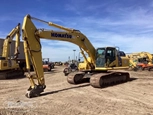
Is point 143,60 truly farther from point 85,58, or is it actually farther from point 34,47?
point 34,47

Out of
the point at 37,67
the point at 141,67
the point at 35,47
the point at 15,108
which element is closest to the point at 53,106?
the point at 15,108

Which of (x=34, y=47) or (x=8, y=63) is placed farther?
(x=8, y=63)

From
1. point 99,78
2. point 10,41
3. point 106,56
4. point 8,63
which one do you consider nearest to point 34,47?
point 99,78

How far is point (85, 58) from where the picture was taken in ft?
50.2

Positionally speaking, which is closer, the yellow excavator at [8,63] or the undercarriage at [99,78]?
the undercarriage at [99,78]

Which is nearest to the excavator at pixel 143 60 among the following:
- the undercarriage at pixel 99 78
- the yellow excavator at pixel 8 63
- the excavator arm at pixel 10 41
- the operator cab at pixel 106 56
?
the undercarriage at pixel 99 78

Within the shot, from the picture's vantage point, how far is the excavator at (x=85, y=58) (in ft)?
35.3

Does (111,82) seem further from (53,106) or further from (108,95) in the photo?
(53,106)

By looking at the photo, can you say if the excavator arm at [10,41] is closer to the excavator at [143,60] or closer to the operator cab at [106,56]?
the operator cab at [106,56]

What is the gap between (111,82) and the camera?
14.5 metres

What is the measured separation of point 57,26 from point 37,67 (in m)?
3.17

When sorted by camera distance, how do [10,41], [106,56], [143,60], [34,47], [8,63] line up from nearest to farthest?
[34,47] < [106,56] < [8,63] < [10,41] < [143,60]

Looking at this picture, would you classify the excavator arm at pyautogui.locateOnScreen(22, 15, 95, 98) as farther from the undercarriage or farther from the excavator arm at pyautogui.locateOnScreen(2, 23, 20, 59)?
the excavator arm at pyautogui.locateOnScreen(2, 23, 20, 59)

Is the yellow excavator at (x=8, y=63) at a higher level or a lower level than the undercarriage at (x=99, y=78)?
higher
